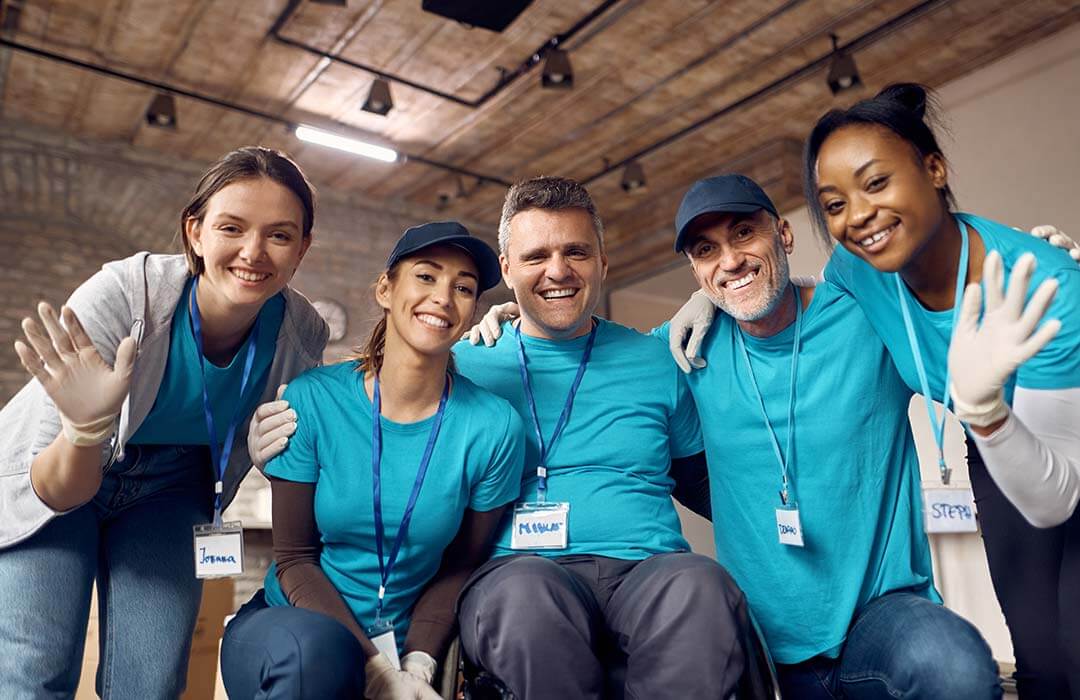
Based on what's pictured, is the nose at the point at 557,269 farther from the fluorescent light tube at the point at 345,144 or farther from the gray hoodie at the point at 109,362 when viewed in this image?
the fluorescent light tube at the point at 345,144

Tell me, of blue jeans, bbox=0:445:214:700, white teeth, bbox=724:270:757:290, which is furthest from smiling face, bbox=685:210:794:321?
blue jeans, bbox=0:445:214:700

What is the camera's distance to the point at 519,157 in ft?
21.5

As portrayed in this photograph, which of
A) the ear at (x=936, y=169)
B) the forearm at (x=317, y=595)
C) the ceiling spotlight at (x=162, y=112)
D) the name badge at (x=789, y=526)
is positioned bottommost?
the forearm at (x=317, y=595)

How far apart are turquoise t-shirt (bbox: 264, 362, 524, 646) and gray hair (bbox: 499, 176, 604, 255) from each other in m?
0.51

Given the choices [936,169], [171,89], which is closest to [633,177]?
[171,89]

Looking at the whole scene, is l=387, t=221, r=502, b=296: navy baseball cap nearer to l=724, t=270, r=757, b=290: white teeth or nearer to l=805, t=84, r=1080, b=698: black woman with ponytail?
l=724, t=270, r=757, b=290: white teeth

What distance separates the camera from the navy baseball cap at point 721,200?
5.76 feet

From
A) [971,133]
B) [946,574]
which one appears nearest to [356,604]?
[946,574]

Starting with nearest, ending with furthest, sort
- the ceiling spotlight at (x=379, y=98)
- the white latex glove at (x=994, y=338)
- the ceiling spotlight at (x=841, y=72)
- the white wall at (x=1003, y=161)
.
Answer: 1. the white latex glove at (x=994, y=338)
2. the white wall at (x=1003, y=161)
3. the ceiling spotlight at (x=841, y=72)
4. the ceiling spotlight at (x=379, y=98)

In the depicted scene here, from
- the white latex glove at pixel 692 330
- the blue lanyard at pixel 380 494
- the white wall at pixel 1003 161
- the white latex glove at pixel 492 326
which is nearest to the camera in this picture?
the blue lanyard at pixel 380 494

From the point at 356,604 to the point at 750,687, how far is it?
0.72m

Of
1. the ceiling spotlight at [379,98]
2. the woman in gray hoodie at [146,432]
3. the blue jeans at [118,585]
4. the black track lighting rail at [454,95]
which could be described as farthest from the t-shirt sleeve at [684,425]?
the ceiling spotlight at [379,98]

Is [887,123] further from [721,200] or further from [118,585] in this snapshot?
[118,585]

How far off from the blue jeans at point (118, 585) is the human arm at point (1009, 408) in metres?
1.54
